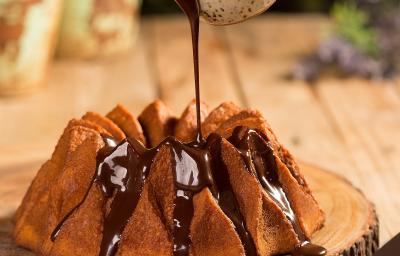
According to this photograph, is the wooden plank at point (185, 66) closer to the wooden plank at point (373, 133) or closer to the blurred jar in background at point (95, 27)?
the blurred jar in background at point (95, 27)

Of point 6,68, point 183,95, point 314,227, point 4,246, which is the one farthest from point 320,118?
point 4,246

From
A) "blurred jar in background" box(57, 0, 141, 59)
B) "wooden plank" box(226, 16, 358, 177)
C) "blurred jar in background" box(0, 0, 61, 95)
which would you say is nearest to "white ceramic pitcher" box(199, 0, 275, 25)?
"wooden plank" box(226, 16, 358, 177)

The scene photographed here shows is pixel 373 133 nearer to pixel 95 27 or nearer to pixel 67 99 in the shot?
pixel 67 99

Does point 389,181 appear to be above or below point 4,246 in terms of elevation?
below

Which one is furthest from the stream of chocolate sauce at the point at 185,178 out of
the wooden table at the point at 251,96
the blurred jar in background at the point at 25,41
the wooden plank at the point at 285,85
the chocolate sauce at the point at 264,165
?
the blurred jar in background at the point at 25,41

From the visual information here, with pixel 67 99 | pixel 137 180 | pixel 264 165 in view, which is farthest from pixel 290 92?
pixel 137 180

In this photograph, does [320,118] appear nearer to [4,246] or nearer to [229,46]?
[229,46]
